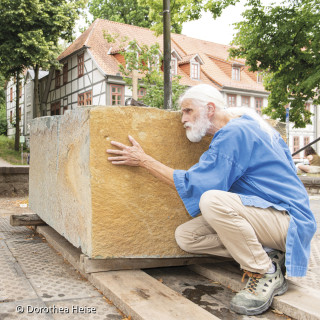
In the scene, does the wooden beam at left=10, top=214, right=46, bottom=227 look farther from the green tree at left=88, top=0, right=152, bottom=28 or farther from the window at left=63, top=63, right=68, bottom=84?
the green tree at left=88, top=0, right=152, bottom=28

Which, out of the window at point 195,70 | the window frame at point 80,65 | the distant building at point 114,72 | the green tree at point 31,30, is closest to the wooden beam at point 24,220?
the distant building at point 114,72

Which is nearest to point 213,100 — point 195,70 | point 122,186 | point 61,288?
point 122,186

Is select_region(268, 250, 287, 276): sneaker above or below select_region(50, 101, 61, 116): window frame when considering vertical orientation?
below

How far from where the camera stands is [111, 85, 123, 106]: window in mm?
23253

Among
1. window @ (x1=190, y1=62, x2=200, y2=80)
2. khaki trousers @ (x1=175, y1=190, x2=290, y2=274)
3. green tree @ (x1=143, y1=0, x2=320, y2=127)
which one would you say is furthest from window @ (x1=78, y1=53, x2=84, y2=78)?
khaki trousers @ (x1=175, y1=190, x2=290, y2=274)

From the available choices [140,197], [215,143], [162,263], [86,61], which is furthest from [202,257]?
[86,61]

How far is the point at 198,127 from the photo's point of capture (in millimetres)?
2688

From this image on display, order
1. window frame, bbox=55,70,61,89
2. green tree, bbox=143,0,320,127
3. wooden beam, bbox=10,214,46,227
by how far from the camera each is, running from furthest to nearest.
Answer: window frame, bbox=55,70,61,89, green tree, bbox=143,0,320,127, wooden beam, bbox=10,214,46,227

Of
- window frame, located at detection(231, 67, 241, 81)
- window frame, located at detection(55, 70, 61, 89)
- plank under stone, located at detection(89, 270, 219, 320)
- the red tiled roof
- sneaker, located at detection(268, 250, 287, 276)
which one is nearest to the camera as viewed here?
plank under stone, located at detection(89, 270, 219, 320)

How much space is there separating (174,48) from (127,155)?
28.5m

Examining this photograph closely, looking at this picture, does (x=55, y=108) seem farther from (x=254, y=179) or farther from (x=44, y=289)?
(x=254, y=179)

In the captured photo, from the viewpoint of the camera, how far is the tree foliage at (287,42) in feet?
45.1

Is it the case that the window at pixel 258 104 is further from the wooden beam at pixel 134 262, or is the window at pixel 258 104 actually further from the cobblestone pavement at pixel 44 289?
the wooden beam at pixel 134 262

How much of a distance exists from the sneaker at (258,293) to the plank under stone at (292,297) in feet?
0.20
